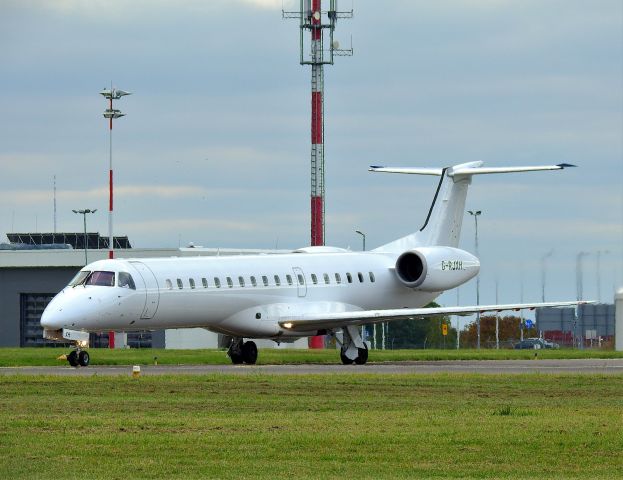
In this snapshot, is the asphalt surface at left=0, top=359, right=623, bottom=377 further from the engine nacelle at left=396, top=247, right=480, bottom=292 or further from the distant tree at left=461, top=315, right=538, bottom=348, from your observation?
the distant tree at left=461, top=315, right=538, bottom=348

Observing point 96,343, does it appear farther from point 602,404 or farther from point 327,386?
point 602,404

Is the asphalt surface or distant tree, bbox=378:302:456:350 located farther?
distant tree, bbox=378:302:456:350

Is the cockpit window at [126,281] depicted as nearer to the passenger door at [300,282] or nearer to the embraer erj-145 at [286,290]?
the embraer erj-145 at [286,290]

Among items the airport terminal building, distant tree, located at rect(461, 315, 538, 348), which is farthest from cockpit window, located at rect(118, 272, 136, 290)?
distant tree, located at rect(461, 315, 538, 348)

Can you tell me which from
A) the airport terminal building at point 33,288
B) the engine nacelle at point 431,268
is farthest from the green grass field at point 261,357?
the airport terminal building at point 33,288

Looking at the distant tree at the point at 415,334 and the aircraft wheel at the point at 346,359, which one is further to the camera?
the distant tree at the point at 415,334

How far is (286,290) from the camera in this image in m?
50.4

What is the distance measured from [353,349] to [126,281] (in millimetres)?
8995

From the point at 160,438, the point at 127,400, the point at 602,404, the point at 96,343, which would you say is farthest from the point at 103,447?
the point at 96,343

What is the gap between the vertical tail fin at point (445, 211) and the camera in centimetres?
5706

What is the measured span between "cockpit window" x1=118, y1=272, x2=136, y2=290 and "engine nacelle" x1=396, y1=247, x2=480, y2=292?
12101mm

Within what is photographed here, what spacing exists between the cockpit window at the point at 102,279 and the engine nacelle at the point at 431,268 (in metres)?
12.6

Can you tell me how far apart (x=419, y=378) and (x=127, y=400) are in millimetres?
10072

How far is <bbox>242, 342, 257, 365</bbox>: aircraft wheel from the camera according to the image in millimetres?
50188
